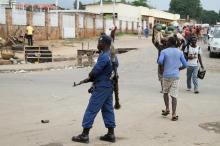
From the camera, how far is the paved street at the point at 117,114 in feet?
26.1

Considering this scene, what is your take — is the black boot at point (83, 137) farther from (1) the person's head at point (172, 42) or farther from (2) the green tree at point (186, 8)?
(2) the green tree at point (186, 8)

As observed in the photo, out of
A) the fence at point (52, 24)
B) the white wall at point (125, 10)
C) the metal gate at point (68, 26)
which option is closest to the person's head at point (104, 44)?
the fence at point (52, 24)

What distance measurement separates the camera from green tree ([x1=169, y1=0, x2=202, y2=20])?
490 ft

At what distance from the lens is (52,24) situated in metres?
43.6

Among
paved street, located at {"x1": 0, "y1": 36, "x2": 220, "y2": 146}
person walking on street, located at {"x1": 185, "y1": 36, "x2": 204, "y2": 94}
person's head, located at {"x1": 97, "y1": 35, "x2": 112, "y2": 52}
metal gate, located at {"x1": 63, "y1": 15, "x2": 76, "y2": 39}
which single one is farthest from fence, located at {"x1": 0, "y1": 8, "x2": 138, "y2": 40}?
person's head, located at {"x1": 97, "y1": 35, "x2": 112, "y2": 52}

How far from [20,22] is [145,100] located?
89.4ft

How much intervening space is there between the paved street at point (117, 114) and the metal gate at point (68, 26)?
94.2 ft

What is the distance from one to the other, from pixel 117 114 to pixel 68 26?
37.1 metres

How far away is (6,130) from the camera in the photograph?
335 inches

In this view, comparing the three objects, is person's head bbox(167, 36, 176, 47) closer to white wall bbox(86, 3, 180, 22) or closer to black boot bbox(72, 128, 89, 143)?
black boot bbox(72, 128, 89, 143)

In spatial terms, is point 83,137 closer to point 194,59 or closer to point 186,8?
point 194,59

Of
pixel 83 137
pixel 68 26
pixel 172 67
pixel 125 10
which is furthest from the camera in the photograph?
pixel 125 10

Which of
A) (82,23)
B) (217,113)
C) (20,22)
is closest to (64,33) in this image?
(82,23)

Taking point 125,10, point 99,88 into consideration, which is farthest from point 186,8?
point 99,88
